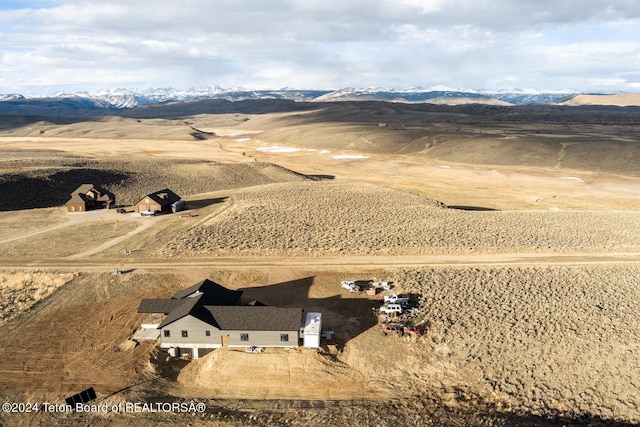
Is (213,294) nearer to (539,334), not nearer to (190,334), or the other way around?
(190,334)

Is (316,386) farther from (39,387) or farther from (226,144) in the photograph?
(226,144)

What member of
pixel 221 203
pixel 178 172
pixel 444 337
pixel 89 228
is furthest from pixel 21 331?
pixel 178 172

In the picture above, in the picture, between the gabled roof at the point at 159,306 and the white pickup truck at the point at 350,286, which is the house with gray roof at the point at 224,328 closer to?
the gabled roof at the point at 159,306

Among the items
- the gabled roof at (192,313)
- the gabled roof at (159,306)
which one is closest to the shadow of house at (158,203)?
the gabled roof at (159,306)

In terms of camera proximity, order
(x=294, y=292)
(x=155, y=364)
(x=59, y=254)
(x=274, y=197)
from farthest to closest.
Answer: (x=274, y=197)
(x=59, y=254)
(x=294, y=292)
(x=155, y=364)

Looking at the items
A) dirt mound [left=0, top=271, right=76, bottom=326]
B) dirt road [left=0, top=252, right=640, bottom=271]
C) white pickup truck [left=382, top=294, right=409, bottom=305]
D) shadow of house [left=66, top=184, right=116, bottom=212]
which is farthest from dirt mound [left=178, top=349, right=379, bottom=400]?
shadow of house [left=66, top=184, right=116, bottom=212]

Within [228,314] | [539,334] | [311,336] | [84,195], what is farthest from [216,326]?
[84,195]
